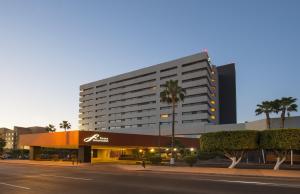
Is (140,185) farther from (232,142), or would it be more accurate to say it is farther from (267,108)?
(267,108)

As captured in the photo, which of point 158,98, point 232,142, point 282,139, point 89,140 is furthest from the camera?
point 158,98

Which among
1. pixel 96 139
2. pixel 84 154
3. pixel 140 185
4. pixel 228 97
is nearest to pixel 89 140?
pixel 96 139

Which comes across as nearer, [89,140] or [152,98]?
[89,140]

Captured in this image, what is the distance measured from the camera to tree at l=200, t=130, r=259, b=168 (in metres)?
41.8

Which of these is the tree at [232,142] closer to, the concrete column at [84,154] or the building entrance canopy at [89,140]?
the building entrance canopy at [89,140]

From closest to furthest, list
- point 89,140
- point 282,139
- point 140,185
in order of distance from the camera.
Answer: point 140,185, point 282,139, point 89,140

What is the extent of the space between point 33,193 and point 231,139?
1163 inches

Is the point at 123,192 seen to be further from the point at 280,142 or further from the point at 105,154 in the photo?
the point at 105,154

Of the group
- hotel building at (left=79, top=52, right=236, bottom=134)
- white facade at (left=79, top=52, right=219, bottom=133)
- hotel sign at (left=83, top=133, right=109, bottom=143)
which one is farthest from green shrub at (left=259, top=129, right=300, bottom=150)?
white facade at (left=79, top=52, right=219, bottom=133)

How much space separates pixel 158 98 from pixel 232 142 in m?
114

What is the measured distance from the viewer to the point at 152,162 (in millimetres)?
56750

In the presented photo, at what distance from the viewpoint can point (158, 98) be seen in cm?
15600

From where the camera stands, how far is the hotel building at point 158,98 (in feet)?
458

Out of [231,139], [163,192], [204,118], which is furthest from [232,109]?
[163,192]
